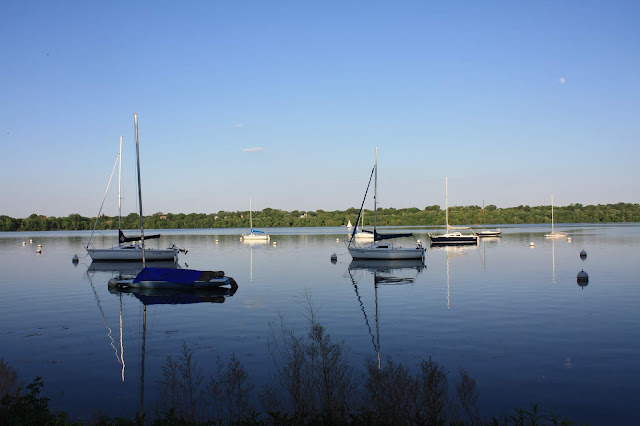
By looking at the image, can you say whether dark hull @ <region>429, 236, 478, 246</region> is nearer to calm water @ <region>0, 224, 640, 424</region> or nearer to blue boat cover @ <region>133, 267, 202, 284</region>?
calm water @ <region>0, 224, 640, 424</region>

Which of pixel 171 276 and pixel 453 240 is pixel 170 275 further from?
pixel 453 240

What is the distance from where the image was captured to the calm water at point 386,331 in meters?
13.1

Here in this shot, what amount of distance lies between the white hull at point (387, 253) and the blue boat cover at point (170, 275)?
23.6m

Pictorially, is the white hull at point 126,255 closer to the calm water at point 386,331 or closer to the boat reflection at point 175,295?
the calm water at point 386,331

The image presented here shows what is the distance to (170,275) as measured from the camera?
3294 cm

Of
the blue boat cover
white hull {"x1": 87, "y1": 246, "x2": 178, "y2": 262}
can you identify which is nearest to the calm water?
the blue boat cover

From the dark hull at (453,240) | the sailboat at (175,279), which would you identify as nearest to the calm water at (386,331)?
the sailboat at (175,279)

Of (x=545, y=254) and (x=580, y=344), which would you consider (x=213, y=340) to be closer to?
(x=580, y=344)

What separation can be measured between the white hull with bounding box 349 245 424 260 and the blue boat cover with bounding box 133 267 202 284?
2361 cm

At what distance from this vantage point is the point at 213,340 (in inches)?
749

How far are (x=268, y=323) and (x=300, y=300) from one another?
22.2ft

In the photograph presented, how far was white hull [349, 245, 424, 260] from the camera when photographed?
174ft

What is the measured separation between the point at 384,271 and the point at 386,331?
24878mm

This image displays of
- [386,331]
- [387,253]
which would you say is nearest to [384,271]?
[387,253]
